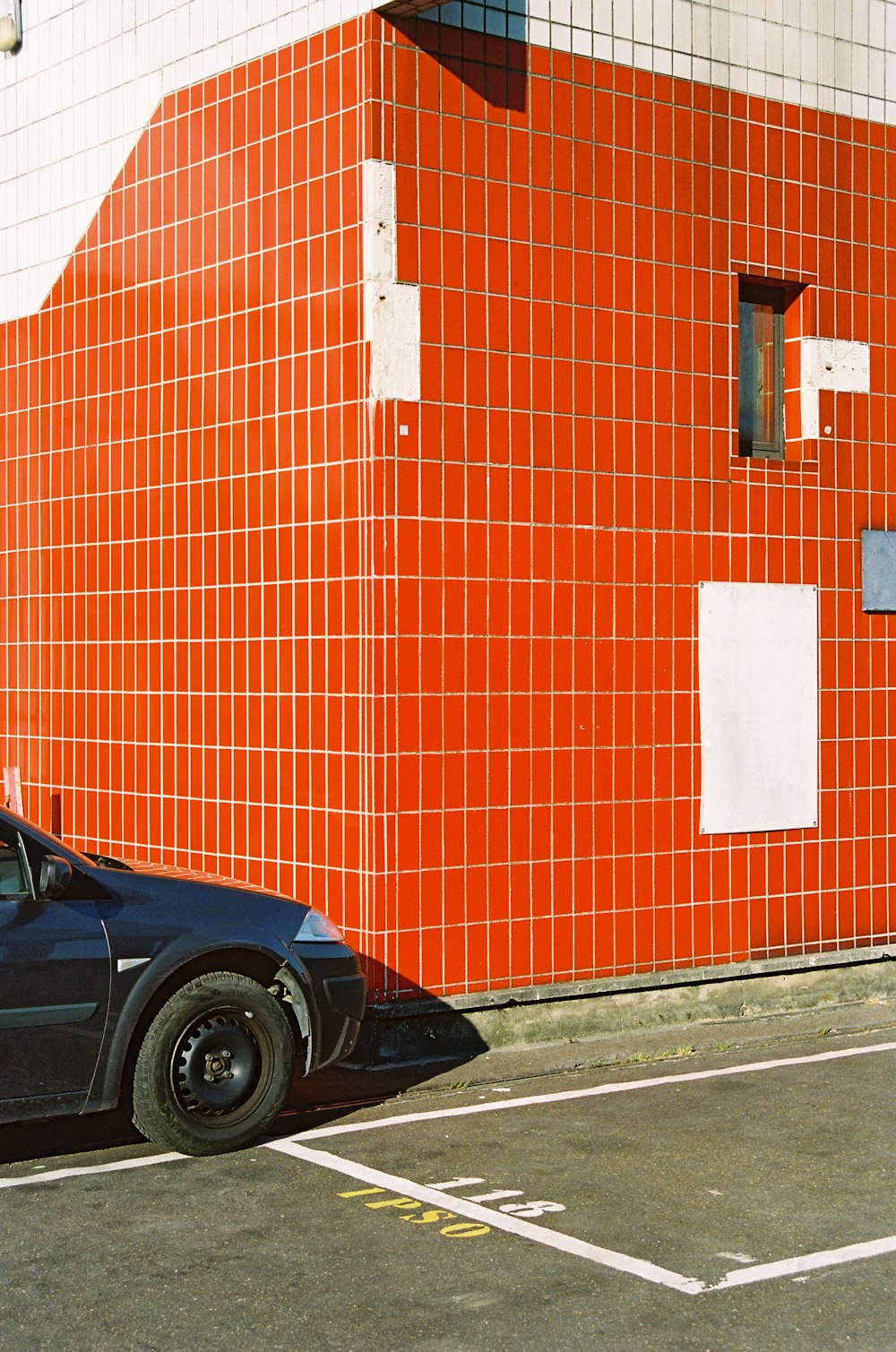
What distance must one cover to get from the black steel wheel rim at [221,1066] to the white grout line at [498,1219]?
0.95 feet

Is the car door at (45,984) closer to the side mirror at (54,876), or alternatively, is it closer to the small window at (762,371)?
the side mirror at (54,876)

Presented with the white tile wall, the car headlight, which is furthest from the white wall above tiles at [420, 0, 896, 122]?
the car headlight

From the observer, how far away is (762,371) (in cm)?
1158

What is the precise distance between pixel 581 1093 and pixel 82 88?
750cm

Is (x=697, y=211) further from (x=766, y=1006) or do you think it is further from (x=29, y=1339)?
(x=29, y=1339)

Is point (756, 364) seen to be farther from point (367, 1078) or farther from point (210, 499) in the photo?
point (367, 1078)

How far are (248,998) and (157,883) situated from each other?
25.0 inches

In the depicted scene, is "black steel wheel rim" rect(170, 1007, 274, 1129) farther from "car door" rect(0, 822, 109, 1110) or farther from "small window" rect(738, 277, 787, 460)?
"small window" rect(738, 277, 787, 460)

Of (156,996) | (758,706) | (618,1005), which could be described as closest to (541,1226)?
(156,996)

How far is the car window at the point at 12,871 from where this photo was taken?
23.7ft

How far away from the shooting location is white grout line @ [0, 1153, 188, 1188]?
278 inches

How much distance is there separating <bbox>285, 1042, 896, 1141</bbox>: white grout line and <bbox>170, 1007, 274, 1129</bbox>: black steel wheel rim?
15.5 inches

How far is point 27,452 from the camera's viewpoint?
12422 mm

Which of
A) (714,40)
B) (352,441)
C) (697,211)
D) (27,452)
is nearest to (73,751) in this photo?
(27,452)
